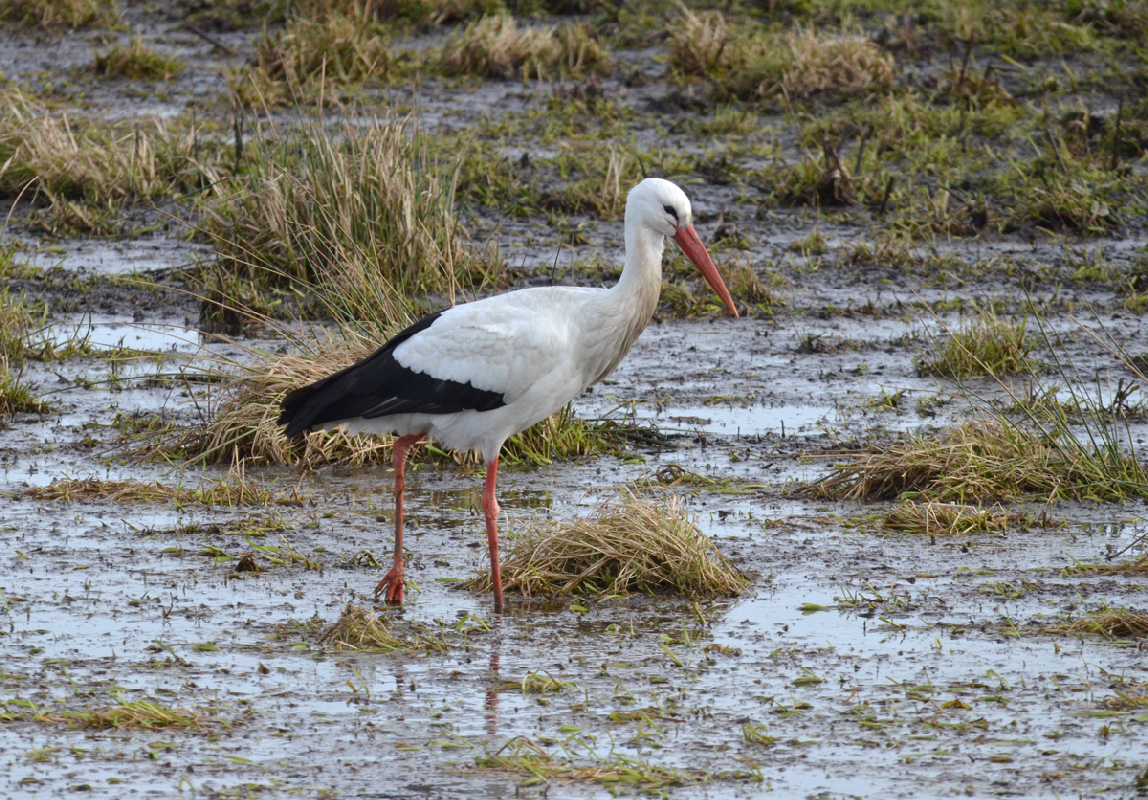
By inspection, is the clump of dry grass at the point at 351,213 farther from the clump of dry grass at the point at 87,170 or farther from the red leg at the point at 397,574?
the red leg at the point at 397,574

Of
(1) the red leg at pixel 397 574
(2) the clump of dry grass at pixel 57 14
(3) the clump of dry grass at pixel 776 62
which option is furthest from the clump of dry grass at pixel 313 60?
(1) the red leg at pixel 397 574

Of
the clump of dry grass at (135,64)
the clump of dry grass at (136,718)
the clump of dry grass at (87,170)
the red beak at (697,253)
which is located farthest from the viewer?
the clump of dry grass at (135,64)

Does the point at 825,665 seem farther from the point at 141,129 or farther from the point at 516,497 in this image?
the point at 141,129

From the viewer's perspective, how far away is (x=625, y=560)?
19.6ft

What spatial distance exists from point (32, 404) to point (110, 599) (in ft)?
9.00

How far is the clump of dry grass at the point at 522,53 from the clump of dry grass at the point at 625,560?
9.00 m

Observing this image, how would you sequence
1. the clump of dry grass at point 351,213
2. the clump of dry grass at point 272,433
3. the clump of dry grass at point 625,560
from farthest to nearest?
→ the clump of dry grass at point 351,213
the clump of dry grass at point 272,433
the clump of dry grass at point 625,560

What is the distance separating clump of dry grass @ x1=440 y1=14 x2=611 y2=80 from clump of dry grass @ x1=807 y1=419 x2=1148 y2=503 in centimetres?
806

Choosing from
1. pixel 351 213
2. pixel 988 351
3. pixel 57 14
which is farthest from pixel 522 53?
pixel 988 351

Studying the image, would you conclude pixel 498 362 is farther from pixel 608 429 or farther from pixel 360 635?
pixel 608 429

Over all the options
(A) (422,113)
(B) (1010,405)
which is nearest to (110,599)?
(B) (1010,405)

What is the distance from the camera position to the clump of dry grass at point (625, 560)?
597cm

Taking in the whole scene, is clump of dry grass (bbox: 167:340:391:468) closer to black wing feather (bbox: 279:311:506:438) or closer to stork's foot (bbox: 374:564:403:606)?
black wing feather (bbox: 279:311:506:438)

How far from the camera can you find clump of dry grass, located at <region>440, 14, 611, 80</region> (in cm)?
1455
